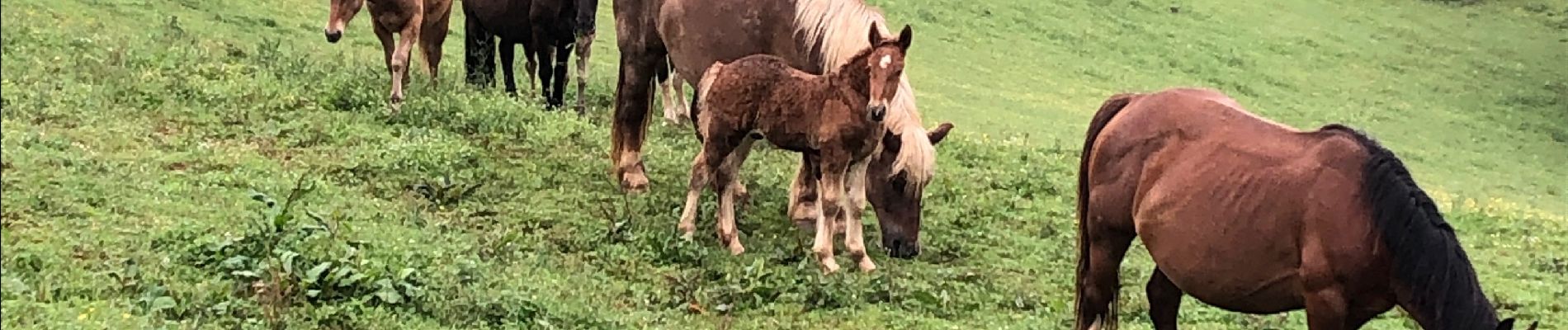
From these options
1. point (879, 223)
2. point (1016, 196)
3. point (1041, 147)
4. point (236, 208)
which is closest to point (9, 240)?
point (236, 208)

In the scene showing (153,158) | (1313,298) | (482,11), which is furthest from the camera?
(482,11)

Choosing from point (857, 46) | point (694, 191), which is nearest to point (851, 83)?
point (857, 46)

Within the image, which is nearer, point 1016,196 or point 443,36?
point 1016,196

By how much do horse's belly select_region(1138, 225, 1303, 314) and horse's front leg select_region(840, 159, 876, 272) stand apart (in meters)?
2.00

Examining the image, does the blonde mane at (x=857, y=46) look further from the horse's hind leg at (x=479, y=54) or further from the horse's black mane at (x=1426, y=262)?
the horse's hind leg at (x=479, y=54)

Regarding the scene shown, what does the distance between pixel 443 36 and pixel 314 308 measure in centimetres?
638

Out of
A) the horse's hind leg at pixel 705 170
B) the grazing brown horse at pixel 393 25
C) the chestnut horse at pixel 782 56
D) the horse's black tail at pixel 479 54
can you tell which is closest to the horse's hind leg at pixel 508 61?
the horse's black tail at pixel 479 54

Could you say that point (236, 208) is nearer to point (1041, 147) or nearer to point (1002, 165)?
point (1002, 165)

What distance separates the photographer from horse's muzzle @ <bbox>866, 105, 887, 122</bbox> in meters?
6.00

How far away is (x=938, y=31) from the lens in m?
19.7

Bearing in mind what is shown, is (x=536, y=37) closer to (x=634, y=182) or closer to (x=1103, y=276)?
(x=634, y=182)

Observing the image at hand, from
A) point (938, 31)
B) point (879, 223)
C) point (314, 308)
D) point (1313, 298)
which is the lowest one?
point (938, 31)

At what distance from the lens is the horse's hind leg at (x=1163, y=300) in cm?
541

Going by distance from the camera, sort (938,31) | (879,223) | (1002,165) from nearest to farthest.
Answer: (879,223), (1002,165), (938,31)
